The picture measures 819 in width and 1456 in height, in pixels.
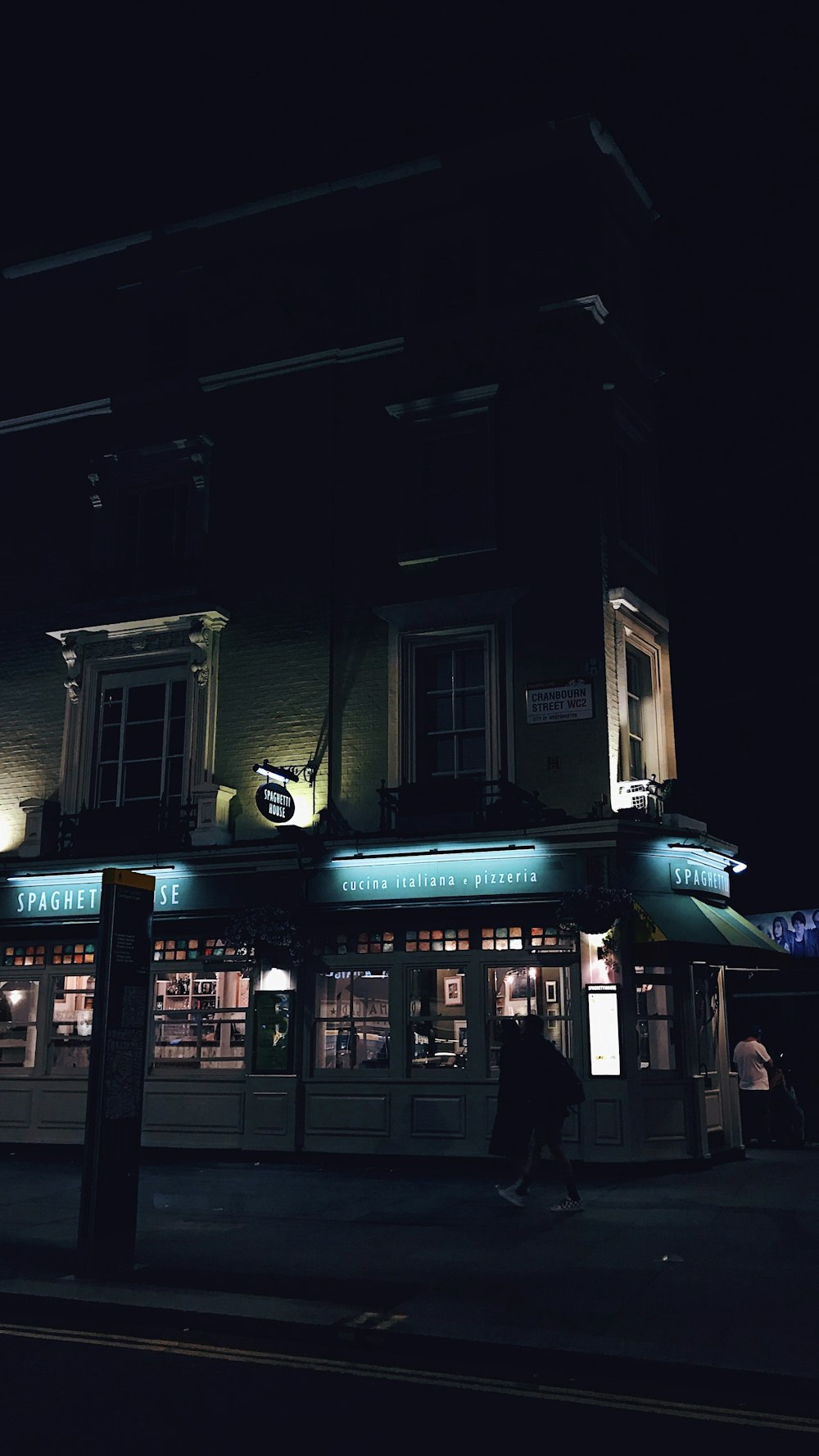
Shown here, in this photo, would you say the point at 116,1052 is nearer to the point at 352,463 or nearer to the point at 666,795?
the point at 666,795

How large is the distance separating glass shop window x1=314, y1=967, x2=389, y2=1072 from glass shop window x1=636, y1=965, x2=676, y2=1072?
143 inches

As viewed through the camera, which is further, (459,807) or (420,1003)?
(459,807)

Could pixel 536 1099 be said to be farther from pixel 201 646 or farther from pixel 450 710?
pixel 201 646

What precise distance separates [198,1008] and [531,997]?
5.32 meters

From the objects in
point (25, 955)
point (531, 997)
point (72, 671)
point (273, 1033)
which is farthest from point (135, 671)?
point (531, 997)

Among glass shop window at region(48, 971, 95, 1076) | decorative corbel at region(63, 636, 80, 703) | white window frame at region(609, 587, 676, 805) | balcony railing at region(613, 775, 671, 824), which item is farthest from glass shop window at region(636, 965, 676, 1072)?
decorative corbel at region(63, 636, 80, 703)

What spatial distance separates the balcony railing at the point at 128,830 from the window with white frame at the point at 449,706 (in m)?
3.77

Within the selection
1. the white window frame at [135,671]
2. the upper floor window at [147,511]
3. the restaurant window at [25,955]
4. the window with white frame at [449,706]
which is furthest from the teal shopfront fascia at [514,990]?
the upper floor window at [147,511]

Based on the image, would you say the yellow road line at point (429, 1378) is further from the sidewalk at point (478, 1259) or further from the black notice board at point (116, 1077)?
the black notice board at point (116, 1077)

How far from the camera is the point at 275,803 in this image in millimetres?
17922

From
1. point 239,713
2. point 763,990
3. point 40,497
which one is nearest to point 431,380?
point 239,713

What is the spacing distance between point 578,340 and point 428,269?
10.6ft

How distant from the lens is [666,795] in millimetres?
17609

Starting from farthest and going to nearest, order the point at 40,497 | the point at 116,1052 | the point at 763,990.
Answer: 1. the point at 763,990
2. the point at 40,497
3. the point at 116,1052
